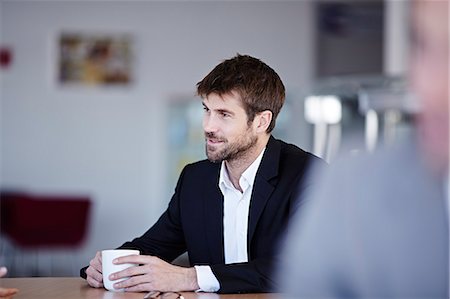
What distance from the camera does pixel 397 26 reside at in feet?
25.3

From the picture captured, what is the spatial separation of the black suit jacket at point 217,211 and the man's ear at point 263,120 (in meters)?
0.05

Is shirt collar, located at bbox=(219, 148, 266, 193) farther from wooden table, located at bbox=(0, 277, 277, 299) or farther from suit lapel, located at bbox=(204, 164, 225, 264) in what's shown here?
wooden table, located at bbox=(0, 277, 277, 299)

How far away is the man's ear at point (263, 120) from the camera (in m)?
2.57

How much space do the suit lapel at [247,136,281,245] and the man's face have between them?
8cm

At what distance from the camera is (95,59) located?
33.1 feet

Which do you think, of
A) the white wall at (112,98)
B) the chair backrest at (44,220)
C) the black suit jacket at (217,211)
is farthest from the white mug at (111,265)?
the white wall at (112,98)

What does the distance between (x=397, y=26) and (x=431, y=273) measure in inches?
278

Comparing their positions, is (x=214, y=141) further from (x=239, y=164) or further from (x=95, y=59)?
(x=95, y=59)

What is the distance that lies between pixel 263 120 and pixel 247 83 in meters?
0.14

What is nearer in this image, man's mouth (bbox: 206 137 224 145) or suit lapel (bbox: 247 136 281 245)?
suit lapel (bbox: 247 136 281 245)

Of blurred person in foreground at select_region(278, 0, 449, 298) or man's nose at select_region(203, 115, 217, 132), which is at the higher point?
man's nose at select_region(203, 115, 217, 132)

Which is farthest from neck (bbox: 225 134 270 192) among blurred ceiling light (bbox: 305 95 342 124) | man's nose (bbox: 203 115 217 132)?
blurred ceiling light (bbox: 305 95 342 124)

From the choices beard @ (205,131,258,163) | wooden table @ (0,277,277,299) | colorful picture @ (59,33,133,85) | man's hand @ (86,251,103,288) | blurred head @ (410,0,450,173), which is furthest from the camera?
colorful picture @ (59,33,133,85)

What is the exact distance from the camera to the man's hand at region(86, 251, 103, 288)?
2.16m
